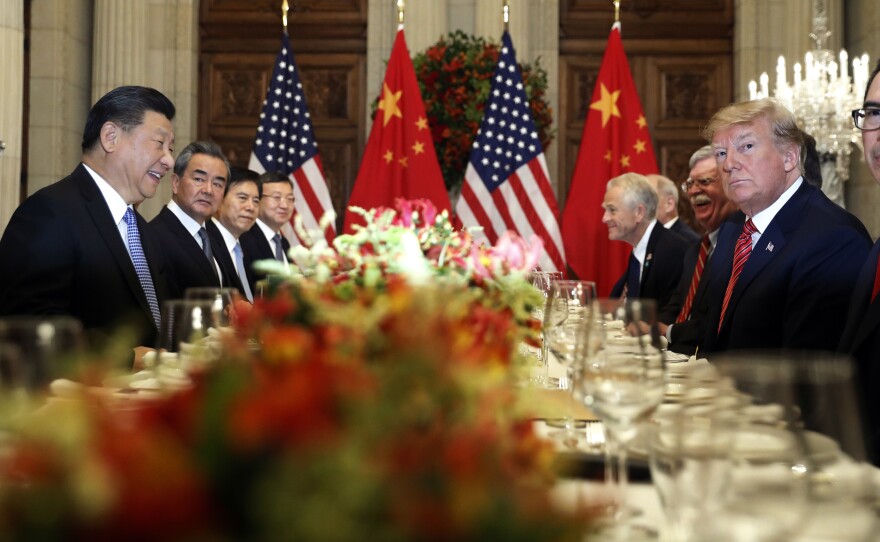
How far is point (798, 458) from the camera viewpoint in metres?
0.70

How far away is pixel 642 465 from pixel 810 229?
202cm

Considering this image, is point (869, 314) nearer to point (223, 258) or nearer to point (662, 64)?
point (223, 258)

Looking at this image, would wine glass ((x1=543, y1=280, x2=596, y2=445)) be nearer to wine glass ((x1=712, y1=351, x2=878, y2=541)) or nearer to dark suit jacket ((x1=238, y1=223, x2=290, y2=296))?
wine glass ((x1=712, y1=351, x2=878, y2=541))

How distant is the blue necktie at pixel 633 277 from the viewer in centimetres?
583

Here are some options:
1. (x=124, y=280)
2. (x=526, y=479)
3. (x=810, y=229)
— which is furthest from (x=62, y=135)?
(x=526, y=479)

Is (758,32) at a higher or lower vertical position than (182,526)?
higher

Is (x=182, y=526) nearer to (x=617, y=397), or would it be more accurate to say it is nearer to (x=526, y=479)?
(x=526, y=479)

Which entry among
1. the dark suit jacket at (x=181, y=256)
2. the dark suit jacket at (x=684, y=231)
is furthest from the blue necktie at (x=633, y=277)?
the dark suit jacket at (x=181, y=256)

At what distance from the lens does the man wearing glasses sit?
Answer: 7.70 ft

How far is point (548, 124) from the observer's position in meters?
7.75

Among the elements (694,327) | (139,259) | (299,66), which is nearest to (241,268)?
(139,259)

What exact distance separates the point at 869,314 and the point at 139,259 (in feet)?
7.90

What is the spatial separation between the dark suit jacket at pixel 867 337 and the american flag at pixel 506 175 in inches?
179

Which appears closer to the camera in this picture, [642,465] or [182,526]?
[182,526]
